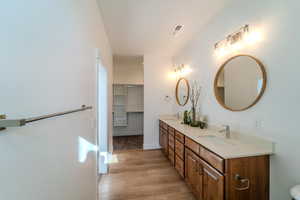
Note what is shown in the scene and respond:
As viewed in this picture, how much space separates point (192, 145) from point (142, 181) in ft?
3.79

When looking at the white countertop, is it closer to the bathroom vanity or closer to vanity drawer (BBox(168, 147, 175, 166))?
the bathroom vanity

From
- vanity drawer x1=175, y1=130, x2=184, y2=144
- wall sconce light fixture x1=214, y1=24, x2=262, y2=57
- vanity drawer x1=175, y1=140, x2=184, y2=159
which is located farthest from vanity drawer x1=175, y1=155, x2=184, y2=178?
wall sconce light fixture x1=214, y1=24, x2=262, y2=57

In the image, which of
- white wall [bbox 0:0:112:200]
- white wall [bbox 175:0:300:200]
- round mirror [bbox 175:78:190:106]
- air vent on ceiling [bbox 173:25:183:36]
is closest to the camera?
white wall [bbox 0:0:112:200]

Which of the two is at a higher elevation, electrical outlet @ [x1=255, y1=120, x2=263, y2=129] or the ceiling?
the ceiling

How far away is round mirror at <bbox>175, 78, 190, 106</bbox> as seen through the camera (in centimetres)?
335

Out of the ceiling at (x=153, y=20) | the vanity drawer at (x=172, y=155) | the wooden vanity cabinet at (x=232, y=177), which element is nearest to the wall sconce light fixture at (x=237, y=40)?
the ceiling at (x=153, y=20)

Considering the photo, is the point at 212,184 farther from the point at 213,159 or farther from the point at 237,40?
the point at 237,40

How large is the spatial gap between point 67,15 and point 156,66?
10.7 feet

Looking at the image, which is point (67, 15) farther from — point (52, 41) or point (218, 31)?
point (218, 31)

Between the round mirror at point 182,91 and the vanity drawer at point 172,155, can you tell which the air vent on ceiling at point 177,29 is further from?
the vanity drawer at point 172,155

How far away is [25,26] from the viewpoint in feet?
1.77

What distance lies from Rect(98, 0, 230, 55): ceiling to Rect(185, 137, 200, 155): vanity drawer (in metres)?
2.06

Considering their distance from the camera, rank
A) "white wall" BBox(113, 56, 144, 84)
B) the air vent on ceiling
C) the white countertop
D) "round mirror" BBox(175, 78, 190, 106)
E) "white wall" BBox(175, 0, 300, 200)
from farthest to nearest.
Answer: "white wall" BBox(113, 56, 144, 84)
"round mirror" BBox(175, 78, 190, 106)
the air vent on ceiling
the white countertop
"white wall" BBox(175, 0, 300, 200)

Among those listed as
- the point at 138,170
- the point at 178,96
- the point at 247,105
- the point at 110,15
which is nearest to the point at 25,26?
the point at 110,15
